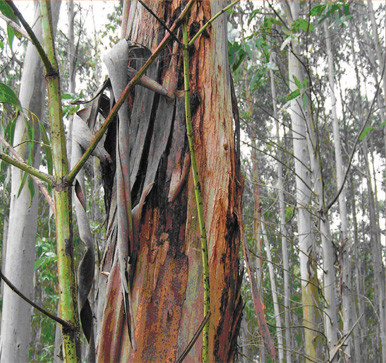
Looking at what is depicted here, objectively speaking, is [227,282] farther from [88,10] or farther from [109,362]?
[88,10]

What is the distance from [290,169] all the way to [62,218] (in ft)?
6.03

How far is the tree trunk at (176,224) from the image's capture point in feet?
2.48

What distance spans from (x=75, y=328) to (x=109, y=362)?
35 cm

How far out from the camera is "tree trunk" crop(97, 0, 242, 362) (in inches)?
29.8

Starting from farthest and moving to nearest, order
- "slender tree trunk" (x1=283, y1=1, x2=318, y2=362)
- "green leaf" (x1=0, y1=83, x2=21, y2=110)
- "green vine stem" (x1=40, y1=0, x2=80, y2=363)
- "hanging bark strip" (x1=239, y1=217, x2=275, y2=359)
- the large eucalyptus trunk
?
1. "slender tree trunk" (x1=283, y1=1, x2=318, y2=362)
2. the large eucalyptus trunk
3. "green leaf" (x1=0, y1=83, x2=21, y2=110)
4. "hanging bark strip" (x1=239, y1=217, x2=275, y2=359)
5. "green vine stem" (x1=40, y1=0, x2=80, y2=363)

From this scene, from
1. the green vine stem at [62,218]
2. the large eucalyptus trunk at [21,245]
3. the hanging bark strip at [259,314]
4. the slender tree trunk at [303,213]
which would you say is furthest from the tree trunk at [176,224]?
the slender tree trunk at [303,213]

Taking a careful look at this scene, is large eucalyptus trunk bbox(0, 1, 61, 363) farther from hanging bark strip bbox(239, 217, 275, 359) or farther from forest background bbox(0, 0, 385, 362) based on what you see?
hanging bark strip bbox(239, 217, 275, 359)

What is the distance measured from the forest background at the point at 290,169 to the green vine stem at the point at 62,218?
38 cm

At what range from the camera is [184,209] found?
812 millimetres

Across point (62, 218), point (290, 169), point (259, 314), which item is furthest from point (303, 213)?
point (62, 218)

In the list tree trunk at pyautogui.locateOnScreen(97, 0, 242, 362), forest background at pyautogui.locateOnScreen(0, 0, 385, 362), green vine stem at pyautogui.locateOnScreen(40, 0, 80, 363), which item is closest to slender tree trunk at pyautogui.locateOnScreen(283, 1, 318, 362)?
forest background at pyautogui.locateOnScreen(0, 0, 385, 362)

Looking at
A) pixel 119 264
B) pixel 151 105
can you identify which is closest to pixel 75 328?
pixel 119 264

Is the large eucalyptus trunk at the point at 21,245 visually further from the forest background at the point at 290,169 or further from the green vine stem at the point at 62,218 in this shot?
the green vine stem at the point at 62,218

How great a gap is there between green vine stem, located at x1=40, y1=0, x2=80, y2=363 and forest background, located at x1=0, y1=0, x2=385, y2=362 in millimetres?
382
